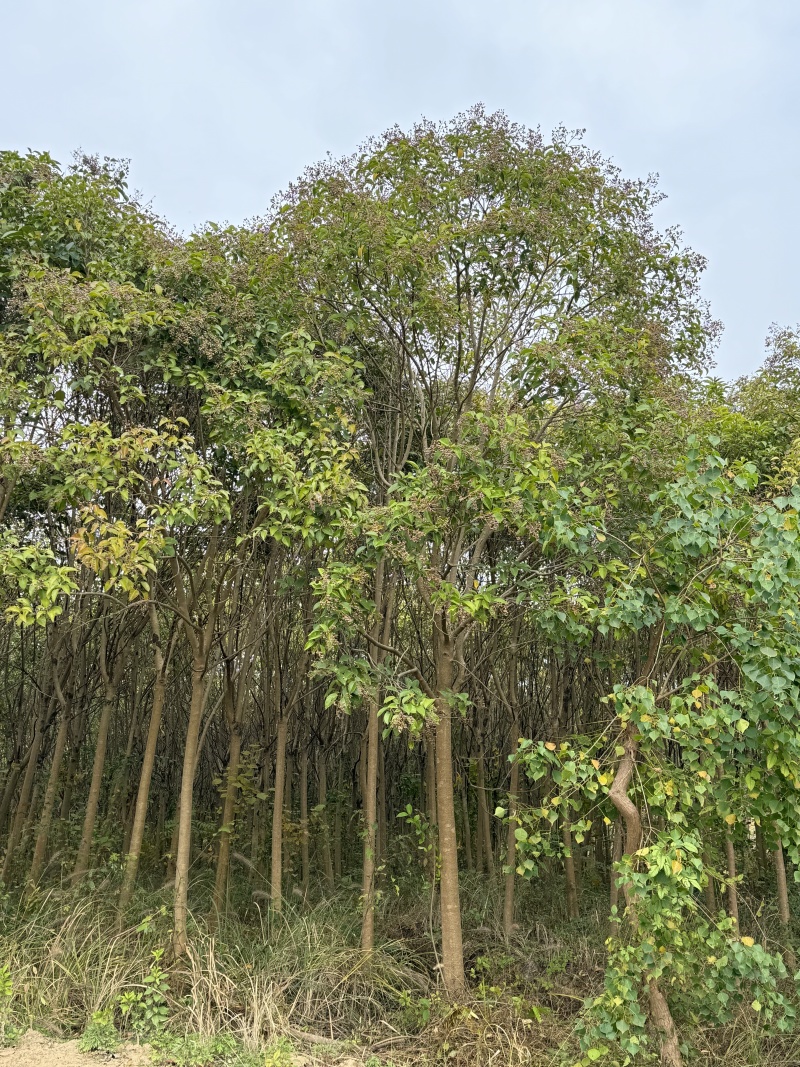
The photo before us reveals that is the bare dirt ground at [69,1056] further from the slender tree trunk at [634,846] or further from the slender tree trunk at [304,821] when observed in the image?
the slender tree trunk at [304,821]

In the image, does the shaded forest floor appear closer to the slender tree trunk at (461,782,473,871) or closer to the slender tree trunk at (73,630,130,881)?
the slender tree trunk at (73,630,130,881)

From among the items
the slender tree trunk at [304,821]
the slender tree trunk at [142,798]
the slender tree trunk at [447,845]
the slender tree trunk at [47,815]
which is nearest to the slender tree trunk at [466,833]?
the slender tree trunk at [304,821]

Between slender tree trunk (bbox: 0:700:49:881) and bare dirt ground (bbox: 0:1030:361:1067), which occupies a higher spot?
slender tree trunk (bbox: 0:700:49:881)

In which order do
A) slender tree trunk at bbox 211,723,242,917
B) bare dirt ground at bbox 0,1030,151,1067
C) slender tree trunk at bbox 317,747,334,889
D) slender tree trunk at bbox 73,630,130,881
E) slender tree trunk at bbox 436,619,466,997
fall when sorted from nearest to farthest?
bare dirt ground at bbox 0,1030,151,1067 → slender tree trunk at bbox 436,619,466,997 → slender tree trunk at bbox 211,723,242,917 → slender tree trunk at bbox 73,630,130,881 → slender tree trunk at bbox 317,747,334,889

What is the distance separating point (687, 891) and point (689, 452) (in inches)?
93.3

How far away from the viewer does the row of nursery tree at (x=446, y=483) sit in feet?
13.7

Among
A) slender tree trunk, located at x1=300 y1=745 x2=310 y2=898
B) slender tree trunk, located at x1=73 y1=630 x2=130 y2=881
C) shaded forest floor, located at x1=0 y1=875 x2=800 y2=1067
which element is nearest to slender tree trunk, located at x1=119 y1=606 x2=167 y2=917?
shaded forest floor, located at x1=0 y1=875 x2=800 y2=1067

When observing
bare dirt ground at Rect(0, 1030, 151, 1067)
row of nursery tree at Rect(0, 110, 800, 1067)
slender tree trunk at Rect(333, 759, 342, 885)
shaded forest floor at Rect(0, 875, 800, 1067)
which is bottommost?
bare dirt ground at Rect(0, 1030, 151, 1067)

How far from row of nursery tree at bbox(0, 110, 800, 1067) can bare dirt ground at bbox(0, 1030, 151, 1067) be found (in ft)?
3.24

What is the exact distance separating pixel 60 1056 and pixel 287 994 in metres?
1.52

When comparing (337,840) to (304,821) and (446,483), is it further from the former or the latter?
(446,483)

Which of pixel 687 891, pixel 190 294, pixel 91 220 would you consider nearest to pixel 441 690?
pixel 687 891

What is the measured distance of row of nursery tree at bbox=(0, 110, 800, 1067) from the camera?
164 inches

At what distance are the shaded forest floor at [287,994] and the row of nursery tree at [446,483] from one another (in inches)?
11.1
